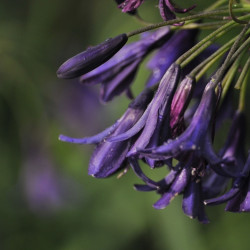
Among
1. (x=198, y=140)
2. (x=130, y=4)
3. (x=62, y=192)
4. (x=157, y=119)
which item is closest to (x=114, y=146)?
(x=157, y=119)

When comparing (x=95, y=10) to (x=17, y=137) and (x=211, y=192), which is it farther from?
(x=211, y=192)

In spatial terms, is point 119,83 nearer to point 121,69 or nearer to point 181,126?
point 121,69

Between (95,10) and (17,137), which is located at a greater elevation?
(95,10)

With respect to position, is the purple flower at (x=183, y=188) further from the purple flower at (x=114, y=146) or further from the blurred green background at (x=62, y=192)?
the blurred green background at (x=62, y=192)

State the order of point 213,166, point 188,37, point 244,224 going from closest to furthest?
point 213,166, point 188,37, point 244,224

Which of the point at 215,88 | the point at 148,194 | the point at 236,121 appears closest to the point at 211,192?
the point at 236,121

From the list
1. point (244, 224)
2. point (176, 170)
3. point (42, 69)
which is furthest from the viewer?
point (42, 69)
